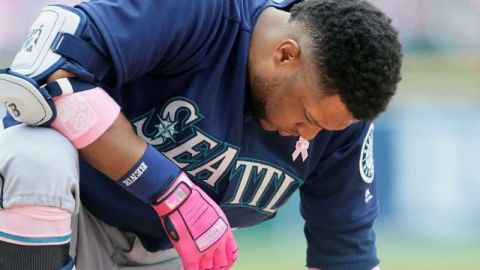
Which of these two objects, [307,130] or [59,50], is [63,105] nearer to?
[59,50]

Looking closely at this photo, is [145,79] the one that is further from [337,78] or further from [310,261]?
[310,261]

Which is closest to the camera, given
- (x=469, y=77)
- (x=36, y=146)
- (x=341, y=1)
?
(x=36, y=146)

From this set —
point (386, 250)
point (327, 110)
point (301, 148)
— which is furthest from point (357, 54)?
point (386, 250)

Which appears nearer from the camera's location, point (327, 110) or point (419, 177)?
point (327, 110)

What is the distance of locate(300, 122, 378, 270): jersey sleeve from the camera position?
184 cm

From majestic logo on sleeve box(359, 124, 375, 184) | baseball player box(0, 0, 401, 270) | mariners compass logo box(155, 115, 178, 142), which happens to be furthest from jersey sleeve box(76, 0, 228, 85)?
majestic logo on sleeve box(359, 124, 375, 184)

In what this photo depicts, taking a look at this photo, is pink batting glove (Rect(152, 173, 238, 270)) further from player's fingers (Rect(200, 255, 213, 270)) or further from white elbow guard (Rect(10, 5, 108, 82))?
white elbow guard (Rect(10, 5, 108, 82))

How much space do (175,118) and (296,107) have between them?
22 cm

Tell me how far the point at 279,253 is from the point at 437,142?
1001mm

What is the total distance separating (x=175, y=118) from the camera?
5.37 ft

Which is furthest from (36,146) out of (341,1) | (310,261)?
(310,261)

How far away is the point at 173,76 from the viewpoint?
1.61m

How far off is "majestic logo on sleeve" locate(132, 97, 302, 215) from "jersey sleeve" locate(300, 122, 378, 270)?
10 cm

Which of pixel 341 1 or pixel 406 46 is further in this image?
pixel 406 46
